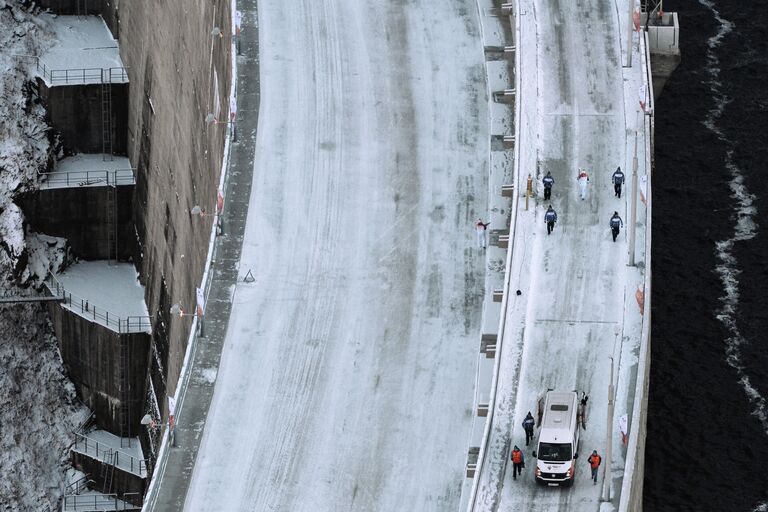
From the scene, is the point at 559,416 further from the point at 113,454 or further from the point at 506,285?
the point at 113,454

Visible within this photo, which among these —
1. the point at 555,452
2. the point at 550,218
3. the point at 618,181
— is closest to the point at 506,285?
the point at 550,218

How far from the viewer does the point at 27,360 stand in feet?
442

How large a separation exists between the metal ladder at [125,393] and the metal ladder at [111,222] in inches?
432

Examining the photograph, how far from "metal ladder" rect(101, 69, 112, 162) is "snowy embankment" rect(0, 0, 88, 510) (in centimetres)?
397

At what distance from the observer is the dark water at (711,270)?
4126 inches

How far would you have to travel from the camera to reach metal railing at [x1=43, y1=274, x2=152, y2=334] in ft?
423

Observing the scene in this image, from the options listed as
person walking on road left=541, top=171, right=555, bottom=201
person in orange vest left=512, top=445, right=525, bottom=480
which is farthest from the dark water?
person in orange vest left=512, top=445, right=525, bottom=480

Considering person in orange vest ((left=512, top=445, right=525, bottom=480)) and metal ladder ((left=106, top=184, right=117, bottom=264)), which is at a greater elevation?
person in orange vest ((left=512, top=445, right=525, bottom=480))

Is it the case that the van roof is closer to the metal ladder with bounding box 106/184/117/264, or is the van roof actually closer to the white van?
the white van

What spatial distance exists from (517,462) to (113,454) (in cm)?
4900

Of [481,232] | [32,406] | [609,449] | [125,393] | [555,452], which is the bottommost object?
[32,406]

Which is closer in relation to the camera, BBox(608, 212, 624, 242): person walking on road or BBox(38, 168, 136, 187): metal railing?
BBox(608, 212, 624, 242): person walking on road

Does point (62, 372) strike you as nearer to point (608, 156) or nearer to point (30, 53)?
point (30, 53)

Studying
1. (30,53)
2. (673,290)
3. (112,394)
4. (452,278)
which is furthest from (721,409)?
(30,53)
